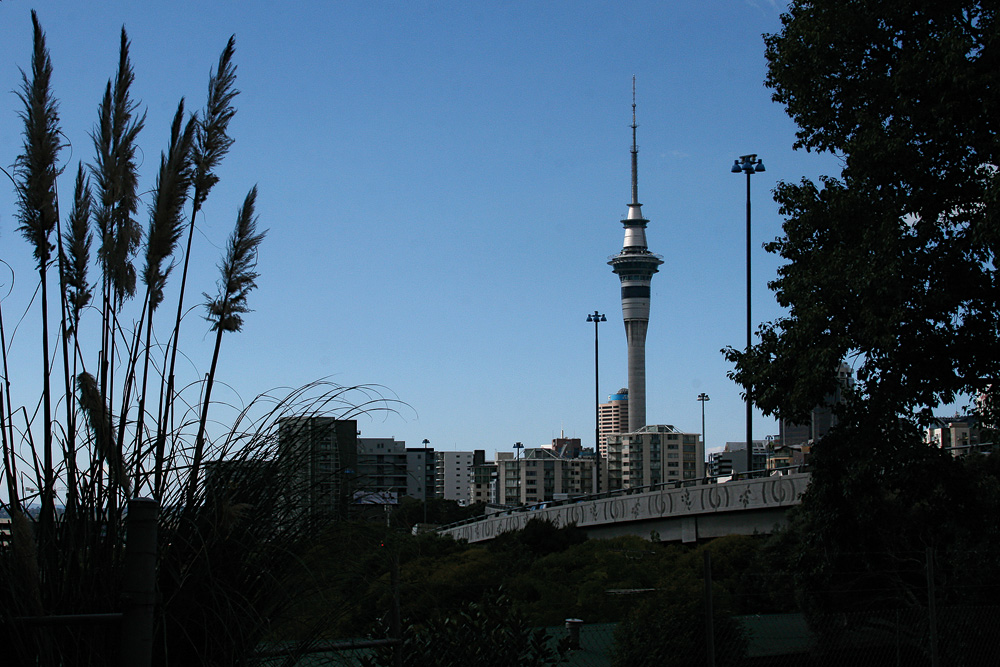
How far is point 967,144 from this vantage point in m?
9.78

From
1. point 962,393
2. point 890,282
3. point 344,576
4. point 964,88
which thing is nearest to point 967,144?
point 964,88

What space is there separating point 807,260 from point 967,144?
2.07 m

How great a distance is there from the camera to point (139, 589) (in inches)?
109

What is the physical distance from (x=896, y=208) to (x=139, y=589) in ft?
29.7

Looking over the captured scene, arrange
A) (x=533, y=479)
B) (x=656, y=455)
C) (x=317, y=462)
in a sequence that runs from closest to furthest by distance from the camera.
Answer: (x=317, y=462) < (x=533, y=479) < (x=656, y=455)

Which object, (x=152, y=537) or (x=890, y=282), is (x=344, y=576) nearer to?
(x=152, y=537)

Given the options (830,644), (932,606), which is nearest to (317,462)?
(932,606)

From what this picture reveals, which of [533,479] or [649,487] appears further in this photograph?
[533,479]

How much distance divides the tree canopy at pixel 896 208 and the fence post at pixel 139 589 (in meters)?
8.17

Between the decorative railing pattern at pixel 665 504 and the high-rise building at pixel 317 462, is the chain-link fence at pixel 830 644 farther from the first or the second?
the decorative railing pattern at pixel 665 504

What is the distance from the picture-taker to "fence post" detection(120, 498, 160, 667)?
277 cm

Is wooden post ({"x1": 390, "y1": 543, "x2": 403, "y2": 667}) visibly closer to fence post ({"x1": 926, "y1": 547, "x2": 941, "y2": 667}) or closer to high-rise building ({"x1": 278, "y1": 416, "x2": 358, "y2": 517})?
high-rise building ({"x1": 278, "y1": 416, "x2": 358, "y2": 517})

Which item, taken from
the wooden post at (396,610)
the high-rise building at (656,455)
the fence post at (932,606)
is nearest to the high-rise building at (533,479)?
the high-rise building at (656,455)

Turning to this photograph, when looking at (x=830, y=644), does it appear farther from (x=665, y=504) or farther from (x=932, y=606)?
(x=665, y=504)
